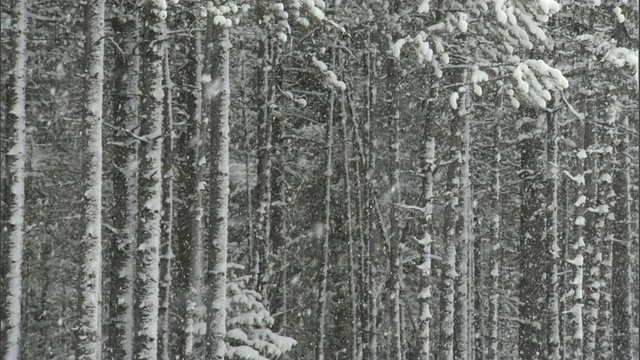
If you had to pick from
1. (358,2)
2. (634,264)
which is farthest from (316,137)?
(634,264)

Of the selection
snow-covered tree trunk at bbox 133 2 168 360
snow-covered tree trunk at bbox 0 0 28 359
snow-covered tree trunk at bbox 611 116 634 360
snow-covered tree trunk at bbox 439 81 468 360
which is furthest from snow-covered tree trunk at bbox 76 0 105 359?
snow-covered tree trunk at bbox 611 116 634 360

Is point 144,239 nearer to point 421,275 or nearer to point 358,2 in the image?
point 421,275

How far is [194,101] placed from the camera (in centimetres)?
1560

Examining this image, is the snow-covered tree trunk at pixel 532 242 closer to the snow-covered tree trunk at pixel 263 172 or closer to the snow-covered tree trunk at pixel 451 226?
the snow-covered tree trunk at pixel 451 226

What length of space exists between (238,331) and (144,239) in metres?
3.05

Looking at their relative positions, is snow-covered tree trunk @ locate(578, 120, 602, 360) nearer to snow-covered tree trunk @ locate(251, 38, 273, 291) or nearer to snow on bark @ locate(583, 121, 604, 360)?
snow on bark @ locate(583, 121, 604, 360)

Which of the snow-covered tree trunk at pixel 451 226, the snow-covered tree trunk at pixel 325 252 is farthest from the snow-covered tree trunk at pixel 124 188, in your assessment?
the snow-covered tree trunk at pixel 325 252

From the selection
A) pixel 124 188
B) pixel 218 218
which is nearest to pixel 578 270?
pixel 218 218

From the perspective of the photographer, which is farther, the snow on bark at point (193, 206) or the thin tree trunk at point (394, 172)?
the thin tree trunk at point (394, 172)

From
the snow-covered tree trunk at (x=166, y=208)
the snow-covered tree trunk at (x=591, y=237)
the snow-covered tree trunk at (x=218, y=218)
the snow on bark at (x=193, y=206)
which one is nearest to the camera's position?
the snow-covered tree trunk at (x=218, y=218)

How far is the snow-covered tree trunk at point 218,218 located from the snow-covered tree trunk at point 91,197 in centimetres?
191

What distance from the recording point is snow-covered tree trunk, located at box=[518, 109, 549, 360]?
13.0 m

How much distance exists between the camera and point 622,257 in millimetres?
20312

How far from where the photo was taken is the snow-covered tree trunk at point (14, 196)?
498 inches
